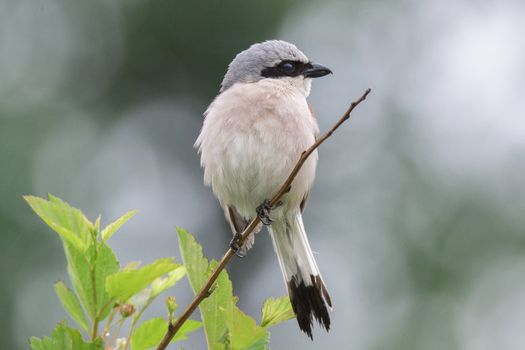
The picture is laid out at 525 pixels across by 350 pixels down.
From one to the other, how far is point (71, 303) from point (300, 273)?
7.55 feet

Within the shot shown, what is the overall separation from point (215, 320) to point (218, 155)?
6.91 ft

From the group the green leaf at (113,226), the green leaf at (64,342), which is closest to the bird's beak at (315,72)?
the green leaf at (113,226)

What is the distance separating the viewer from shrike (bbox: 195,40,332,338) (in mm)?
3850

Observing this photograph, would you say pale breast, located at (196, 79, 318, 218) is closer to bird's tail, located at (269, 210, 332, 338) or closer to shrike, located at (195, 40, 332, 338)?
shrike, located at (195, 40, 332, 338)

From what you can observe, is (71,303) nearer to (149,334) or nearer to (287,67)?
(149,334)

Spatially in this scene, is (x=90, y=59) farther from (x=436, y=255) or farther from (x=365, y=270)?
(x=436, y=255)

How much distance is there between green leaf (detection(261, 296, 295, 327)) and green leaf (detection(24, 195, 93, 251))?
472 millimetres

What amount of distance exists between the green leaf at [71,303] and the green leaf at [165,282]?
182 mm

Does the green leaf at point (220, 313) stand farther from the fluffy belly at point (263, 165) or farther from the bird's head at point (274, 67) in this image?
the bird's head at point (274, 67)

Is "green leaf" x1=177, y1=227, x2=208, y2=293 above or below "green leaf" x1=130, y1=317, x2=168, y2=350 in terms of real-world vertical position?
above

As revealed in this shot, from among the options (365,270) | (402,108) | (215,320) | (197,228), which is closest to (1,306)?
(197,228)

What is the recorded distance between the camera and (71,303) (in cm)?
178

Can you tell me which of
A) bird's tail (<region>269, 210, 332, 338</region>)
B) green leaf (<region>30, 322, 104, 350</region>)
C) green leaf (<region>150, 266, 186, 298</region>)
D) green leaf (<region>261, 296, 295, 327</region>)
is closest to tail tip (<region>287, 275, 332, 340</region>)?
bird's tail (<region>269, 210, 332, 338</region>)

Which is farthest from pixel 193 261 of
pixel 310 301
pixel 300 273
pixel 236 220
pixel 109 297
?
pixel 236 220
